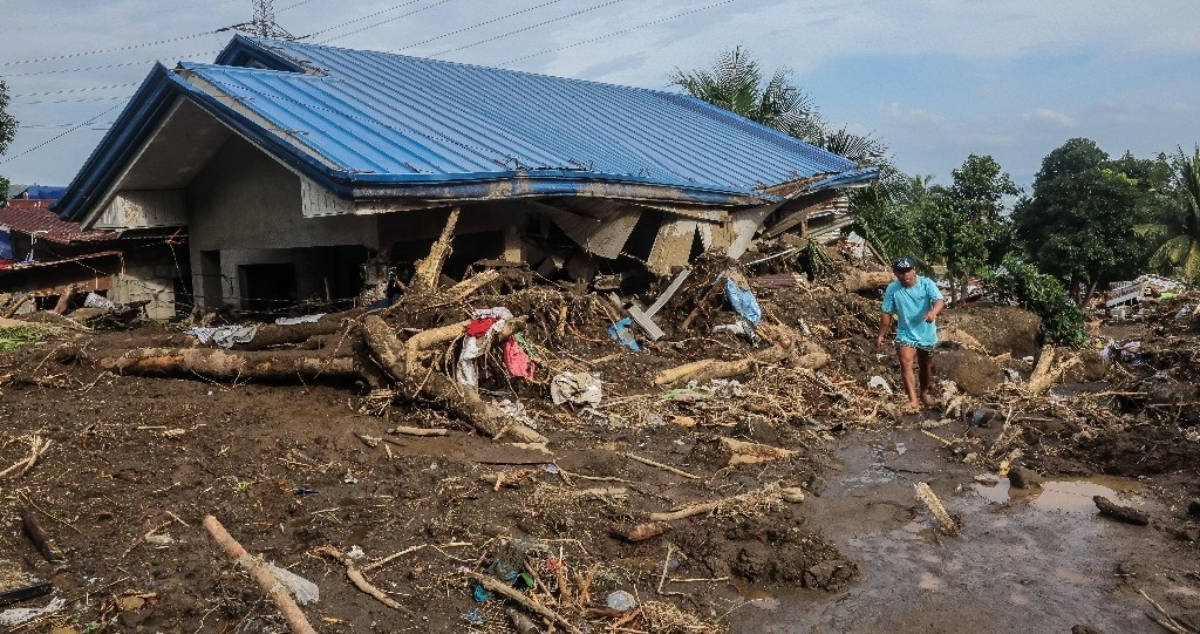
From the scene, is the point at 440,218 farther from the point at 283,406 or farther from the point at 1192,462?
the point at 1192,462

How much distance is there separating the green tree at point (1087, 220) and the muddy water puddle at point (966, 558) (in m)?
25.0

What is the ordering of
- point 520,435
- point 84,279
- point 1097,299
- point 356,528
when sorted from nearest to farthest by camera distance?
point 356,528 < point 520,435 < point 84,279 < point 1097,299

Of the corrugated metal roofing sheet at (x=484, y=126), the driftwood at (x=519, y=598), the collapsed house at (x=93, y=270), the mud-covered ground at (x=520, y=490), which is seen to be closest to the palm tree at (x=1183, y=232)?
the corrugated metal roofing sheet at (x=484, y=126)

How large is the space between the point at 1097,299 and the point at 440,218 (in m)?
26.7

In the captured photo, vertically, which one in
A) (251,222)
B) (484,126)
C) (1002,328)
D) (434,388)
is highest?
(484,126)

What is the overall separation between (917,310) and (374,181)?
5306 mm

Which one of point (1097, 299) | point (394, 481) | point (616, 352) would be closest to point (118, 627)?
point (394, 481)

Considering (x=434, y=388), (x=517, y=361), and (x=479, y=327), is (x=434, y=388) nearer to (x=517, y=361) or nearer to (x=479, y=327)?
(x=479, y=327)

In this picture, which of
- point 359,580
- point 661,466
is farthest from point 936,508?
point 359,580

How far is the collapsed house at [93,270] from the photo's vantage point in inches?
519

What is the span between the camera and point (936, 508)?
5945 mm

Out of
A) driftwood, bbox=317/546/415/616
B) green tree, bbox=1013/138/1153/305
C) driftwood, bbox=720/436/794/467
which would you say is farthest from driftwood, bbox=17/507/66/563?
green tree, bbox=1013/138/1153/305

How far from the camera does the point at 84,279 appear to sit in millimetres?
14281

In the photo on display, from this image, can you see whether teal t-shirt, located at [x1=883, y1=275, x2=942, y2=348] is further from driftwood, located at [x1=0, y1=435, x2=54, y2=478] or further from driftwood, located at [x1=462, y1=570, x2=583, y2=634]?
driftwood, located at [x1=0, y1=435, x2=54, y2=478]
